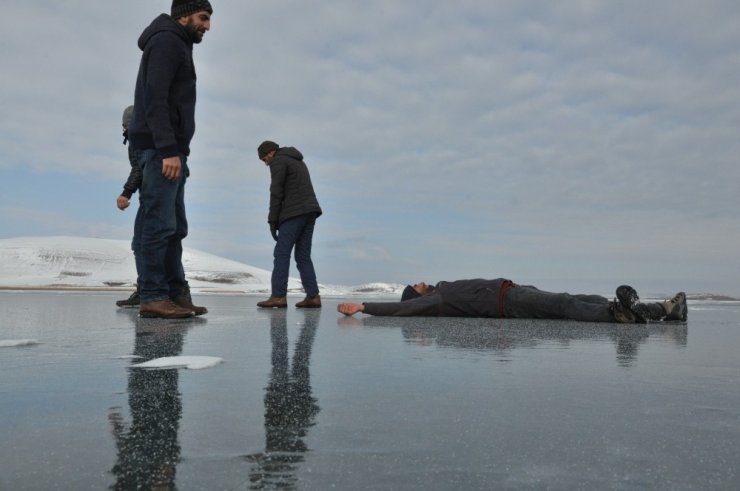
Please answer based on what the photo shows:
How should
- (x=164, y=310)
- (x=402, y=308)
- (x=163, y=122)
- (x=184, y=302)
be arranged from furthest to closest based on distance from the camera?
1. (x=184, y=302)
2. (x=402, y=308)
3. (x=164, y=310)
4. (x=163, y=122)

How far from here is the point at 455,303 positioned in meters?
4.82

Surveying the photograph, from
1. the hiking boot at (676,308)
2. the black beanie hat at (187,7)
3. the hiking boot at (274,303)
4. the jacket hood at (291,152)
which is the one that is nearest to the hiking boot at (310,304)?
the hiking boot at (274,303)

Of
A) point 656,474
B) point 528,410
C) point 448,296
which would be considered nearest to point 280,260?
point 448,296

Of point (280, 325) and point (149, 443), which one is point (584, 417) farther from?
point (280, 325)

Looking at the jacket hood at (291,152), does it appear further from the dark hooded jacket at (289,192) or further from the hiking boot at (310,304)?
the hiking boot at (310,304)

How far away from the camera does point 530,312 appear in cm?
470

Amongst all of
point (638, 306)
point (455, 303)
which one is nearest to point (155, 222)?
point (455, 303)

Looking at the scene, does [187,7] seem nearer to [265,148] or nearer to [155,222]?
[155,222]

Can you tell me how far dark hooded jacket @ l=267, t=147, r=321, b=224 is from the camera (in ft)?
21.9

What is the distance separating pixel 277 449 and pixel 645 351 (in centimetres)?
204

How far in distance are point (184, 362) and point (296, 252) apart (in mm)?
4905

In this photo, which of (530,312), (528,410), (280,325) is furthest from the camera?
(530,312)

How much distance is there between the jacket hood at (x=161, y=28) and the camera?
13.7 feet

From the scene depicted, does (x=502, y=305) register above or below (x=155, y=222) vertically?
below
